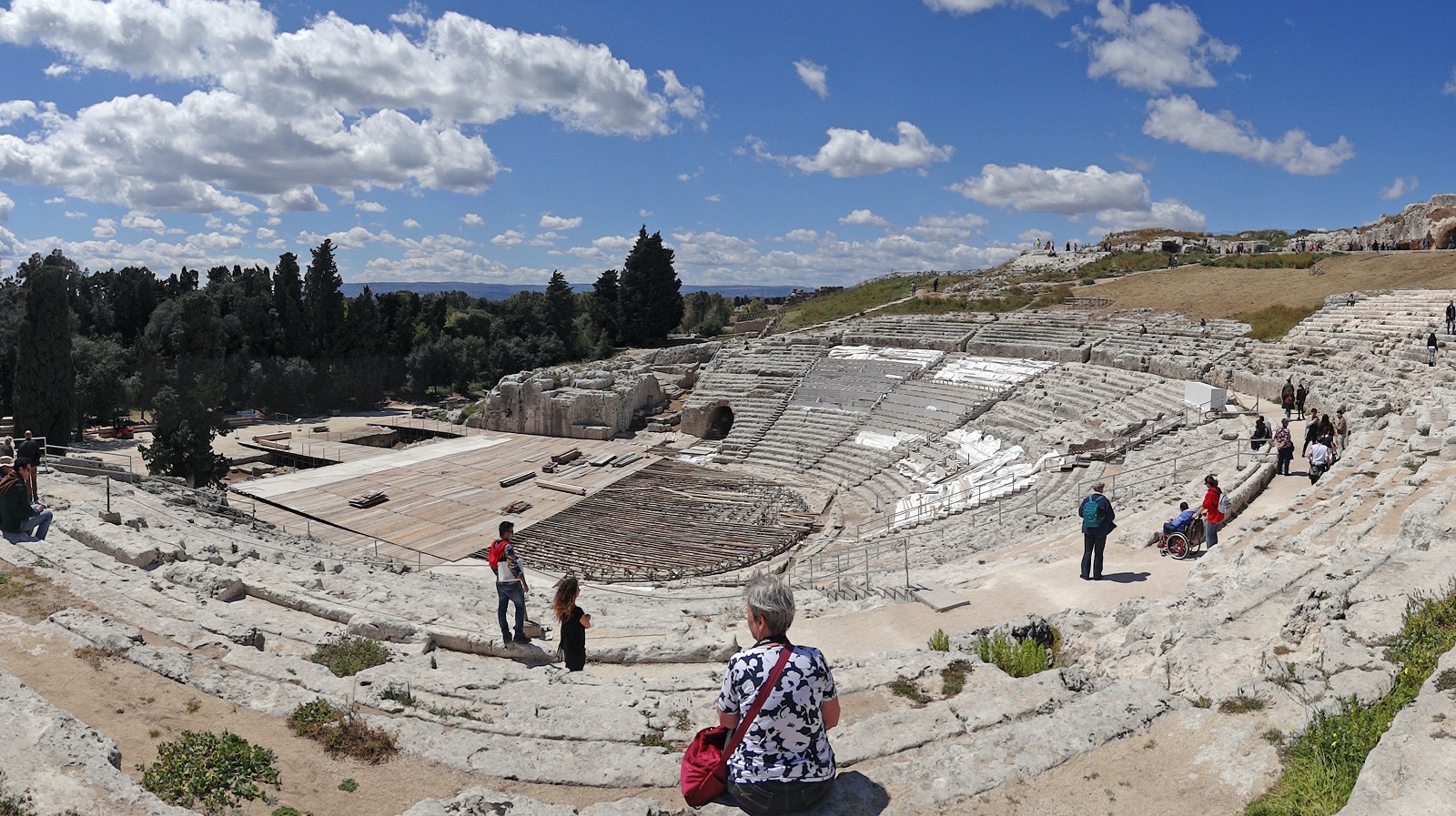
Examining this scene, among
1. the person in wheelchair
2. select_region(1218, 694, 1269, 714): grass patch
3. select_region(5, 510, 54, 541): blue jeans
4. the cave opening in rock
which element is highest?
select_region(1218, 694, 1269, 714): grass patch

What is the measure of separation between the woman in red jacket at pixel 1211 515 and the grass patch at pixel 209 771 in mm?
10307

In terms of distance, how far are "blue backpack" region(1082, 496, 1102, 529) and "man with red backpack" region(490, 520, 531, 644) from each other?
21.0ft

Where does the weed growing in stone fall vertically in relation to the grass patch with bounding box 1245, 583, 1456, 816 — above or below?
below

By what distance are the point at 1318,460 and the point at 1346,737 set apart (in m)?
10.4

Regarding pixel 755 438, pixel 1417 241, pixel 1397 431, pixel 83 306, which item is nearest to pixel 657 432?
pixel 755 438

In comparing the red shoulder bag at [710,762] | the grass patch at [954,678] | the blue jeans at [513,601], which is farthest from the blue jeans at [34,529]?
the grass patch at [954,678]

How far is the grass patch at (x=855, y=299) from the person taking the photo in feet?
158

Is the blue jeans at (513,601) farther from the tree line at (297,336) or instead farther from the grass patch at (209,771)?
the tree line at (297,336)

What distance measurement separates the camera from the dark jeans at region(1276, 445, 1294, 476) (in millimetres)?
13281

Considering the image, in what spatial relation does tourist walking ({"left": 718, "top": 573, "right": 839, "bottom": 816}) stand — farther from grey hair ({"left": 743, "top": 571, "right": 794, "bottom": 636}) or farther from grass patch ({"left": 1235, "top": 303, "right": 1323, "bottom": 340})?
grass patch ({"left": 1235, "top": 303, "right": 1323, "bottom": 340})

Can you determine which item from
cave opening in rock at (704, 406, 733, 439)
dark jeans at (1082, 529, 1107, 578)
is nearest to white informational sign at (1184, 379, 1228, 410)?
dark jeans at (1082, 529, 1107, 578)

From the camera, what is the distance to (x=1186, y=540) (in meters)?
10.3

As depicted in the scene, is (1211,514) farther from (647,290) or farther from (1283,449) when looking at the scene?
(647,290)

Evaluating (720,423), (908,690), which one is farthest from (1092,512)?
(720,423)
